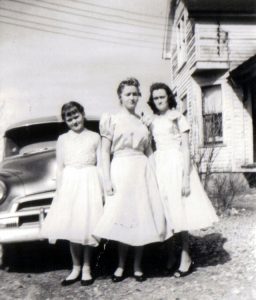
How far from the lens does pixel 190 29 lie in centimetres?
1268

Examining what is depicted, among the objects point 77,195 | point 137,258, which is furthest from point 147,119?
point 137,258

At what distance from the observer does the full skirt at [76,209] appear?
329 centimetres

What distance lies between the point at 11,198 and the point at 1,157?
1.62 metres

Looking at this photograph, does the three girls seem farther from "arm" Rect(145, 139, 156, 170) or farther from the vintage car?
the vintage car

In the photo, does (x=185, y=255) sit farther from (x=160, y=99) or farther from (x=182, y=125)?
(x=160, y=99)

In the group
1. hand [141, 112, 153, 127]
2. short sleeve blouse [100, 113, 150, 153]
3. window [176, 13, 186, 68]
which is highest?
window [176, 13, 186, 68]

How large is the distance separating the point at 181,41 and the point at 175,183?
37.7 ft

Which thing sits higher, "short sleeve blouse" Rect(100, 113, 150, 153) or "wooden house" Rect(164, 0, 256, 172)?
"wooden house" Rect(164, 0, 256, 172)

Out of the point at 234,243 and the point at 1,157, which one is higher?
the point at 1,157

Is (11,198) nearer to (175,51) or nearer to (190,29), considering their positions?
(190,29)

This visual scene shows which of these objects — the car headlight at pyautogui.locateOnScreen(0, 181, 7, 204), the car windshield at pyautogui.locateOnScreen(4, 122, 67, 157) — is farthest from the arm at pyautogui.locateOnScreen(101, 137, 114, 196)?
the car windshield at pyautogui.locateOnScreen(4, 122, 67, 157)

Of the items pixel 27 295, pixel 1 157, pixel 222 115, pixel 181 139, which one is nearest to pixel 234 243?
pixel 181 139

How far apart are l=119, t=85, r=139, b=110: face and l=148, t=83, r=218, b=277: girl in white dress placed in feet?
0.83

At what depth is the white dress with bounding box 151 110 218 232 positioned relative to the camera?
3369mm
